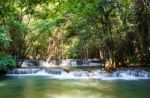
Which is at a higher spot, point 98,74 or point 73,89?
point 98,74

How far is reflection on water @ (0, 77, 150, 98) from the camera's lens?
13891 mm

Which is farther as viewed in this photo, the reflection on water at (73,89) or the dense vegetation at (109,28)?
the dense vegetation at (109,28)

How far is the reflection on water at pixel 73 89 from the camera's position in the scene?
1389cm

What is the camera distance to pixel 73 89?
15.6 metres

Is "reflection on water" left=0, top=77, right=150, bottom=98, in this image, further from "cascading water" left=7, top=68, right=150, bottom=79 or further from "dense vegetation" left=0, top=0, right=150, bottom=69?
"dense vegetation" left=0, top=0, right=150, bottom=69

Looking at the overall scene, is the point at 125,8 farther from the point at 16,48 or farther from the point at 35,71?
the point at 16,48

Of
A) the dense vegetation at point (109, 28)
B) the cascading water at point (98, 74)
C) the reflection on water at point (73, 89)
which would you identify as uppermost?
the dense vegetation at point (109, 28)

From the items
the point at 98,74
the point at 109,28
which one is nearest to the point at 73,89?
the point at 98,74

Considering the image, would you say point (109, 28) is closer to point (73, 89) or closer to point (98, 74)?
point (98, 74)

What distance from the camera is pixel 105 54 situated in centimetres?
2373

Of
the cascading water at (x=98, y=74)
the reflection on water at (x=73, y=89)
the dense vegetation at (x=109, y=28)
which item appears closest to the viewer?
the reflection on water at (x=73, y=89)

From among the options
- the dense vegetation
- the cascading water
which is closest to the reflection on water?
the cascading water

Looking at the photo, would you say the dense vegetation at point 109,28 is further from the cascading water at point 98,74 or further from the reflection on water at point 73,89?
the reflection on water at point 73,89

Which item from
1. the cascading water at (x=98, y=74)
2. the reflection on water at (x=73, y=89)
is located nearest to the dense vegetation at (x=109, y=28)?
the cascading water at (x=98, y=74)
